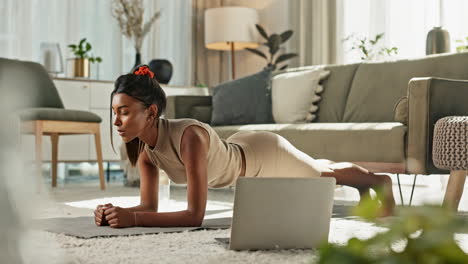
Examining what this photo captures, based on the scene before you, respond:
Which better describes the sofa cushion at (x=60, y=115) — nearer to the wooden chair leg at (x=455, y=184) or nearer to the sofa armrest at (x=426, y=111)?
the sofa armrest at (x=426, y=111)

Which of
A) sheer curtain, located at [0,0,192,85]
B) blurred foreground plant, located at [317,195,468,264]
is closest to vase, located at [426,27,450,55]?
sheer curtain, located at [0,0,192,85]

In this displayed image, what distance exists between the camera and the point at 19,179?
450 millimetres

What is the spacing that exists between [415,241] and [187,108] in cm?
405

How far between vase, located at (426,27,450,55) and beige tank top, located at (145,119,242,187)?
204 centimetres

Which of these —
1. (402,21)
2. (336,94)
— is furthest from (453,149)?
(402,21)

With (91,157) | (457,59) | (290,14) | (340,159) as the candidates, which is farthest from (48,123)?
(290,14)

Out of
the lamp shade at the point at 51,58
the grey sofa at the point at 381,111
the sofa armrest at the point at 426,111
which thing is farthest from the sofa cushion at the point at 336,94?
the lamp shade at the point at 51,58

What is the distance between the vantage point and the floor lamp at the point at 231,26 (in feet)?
18.2

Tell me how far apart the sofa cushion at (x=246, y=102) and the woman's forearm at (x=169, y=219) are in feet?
7.14

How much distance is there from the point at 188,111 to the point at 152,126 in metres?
2.28

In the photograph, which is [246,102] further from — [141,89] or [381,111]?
[141,89]

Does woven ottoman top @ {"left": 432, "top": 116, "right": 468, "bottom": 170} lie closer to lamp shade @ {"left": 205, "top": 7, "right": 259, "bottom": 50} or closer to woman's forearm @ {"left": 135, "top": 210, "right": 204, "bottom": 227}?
woman's forearm @ {"left": 135, "top": 210, "right": 204, "bottom": 227}

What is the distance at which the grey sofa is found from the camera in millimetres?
2658

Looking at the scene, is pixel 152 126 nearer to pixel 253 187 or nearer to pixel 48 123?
pixel 253 187
